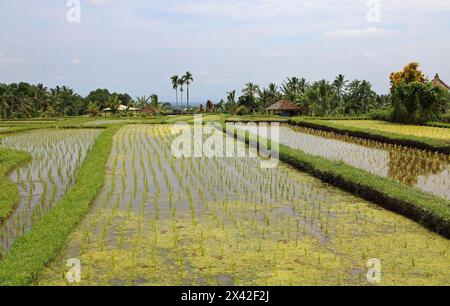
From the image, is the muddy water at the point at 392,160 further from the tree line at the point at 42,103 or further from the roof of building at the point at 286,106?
the tree line at the point at 42,103

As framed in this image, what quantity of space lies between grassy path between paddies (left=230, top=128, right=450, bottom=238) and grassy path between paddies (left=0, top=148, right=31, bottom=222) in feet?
19.5

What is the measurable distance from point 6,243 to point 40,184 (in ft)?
13.0

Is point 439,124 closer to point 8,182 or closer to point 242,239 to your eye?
point 242,239

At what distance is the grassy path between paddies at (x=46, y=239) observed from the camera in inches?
171

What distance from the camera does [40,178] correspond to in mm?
9961

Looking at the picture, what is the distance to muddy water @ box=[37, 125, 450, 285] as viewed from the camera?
4531 mm

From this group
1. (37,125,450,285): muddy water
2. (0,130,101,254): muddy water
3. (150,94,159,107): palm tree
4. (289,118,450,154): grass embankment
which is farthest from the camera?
(150,94,159,107): palm tree

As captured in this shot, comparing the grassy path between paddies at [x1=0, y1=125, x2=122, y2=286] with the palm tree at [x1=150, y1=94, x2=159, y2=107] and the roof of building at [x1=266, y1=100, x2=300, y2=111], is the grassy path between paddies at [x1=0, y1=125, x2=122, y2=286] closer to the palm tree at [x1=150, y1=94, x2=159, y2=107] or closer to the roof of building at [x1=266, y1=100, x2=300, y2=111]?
the roof of building at [x1=266, y1=100, x2=300, y2=111]

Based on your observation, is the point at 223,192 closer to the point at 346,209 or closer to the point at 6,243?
the point at 346,209

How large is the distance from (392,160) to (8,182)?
31.6ft

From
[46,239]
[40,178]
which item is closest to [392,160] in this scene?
[40,178]

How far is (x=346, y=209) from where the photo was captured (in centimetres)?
717

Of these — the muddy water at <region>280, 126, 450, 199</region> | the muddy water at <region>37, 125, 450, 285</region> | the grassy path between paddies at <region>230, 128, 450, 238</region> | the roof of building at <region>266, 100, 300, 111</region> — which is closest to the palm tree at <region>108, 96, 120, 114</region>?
the roof of building at <region>266, 100, 300, 111</region>
